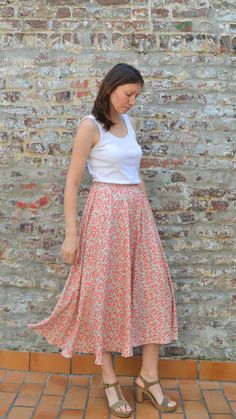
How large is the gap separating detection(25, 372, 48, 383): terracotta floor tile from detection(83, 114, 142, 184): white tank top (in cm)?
133

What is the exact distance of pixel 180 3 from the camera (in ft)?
11.0

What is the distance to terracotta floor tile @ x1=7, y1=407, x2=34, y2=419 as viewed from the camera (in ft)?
9.44

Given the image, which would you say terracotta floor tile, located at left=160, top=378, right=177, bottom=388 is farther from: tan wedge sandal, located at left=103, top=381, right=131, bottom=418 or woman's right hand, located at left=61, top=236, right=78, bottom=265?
woman's right hand, located at left=61, top=236, right=78, bottom=265

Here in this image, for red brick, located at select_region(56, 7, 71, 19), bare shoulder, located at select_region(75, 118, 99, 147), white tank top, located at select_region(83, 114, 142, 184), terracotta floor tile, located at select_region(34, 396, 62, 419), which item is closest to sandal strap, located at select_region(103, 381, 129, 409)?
terracotta floor tile, located at select_region(34, 396, 62, 419)

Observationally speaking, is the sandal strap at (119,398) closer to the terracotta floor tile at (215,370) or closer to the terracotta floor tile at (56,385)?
the terracotta floor tile at (56,385)

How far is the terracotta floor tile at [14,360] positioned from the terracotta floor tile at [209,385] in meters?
1.12

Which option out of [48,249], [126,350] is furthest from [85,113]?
[126,350]

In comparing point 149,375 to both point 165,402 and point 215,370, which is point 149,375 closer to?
point 165,402

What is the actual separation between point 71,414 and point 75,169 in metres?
1.32

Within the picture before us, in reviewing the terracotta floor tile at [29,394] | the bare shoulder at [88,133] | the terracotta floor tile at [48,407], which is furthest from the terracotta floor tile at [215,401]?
the bare shoulder at [88,133]

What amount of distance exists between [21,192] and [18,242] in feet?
1.05

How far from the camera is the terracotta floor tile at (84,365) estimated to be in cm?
347

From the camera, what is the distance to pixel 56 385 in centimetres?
331

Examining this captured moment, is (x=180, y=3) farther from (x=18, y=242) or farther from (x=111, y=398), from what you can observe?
(x=111, y=398)
